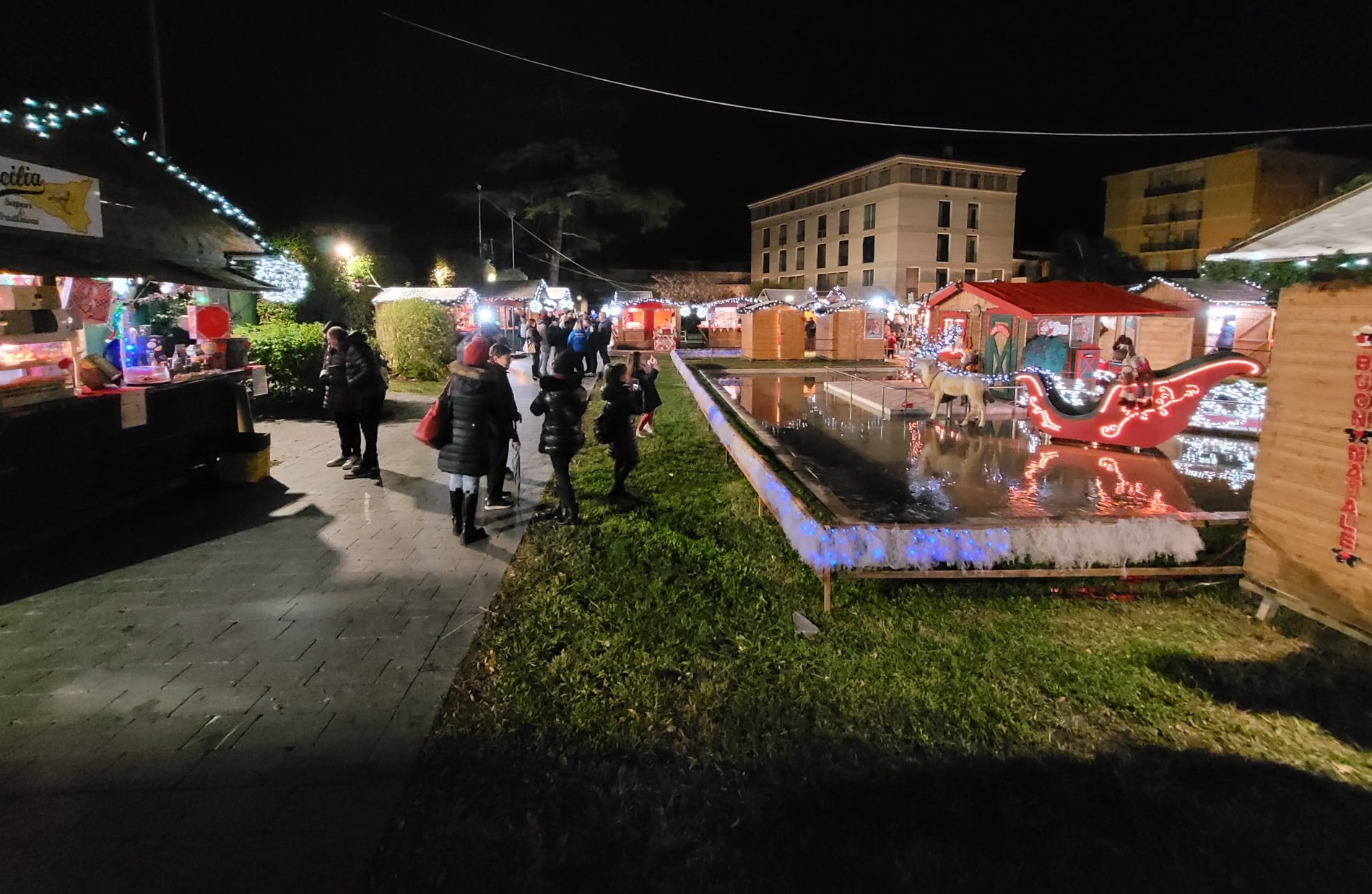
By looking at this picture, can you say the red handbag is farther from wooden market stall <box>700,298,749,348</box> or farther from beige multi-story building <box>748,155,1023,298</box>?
beige multi-story building <box>748,155,1023,298</box>

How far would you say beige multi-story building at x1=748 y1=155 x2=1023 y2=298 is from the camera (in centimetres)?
5291

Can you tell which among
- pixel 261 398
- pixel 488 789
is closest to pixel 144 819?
pixel 488 789

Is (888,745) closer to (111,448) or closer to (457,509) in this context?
(457,509)

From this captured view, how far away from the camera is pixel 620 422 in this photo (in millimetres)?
7500

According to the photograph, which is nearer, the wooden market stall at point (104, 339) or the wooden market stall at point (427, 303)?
the wooden market stall at point (104, 339)

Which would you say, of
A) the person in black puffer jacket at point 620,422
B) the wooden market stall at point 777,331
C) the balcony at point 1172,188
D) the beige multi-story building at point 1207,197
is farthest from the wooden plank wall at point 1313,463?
the balcony at point 1172,188

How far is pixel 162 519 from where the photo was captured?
6969 mm

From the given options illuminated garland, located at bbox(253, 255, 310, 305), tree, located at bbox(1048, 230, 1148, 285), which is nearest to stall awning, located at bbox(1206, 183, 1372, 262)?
illuminated garland, located at bbox(253, 255, 310, 305)

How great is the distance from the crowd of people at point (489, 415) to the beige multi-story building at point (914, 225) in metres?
47.7

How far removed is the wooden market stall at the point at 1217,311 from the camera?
22062 millimetres

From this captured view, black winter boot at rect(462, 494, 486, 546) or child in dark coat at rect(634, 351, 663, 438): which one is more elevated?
child in dark coat at rect(634, 351, 663, 438)

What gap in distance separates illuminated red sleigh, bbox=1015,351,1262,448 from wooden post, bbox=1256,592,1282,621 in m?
5.51

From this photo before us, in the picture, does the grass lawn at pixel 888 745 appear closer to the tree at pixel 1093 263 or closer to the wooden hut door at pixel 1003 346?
the wooden hut door at pixel 1003 346

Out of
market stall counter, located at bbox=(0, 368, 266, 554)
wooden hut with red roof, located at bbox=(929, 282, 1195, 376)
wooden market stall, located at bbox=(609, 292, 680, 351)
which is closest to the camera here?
market stall counter, located at bbox=(0, 368, 266, 554)
